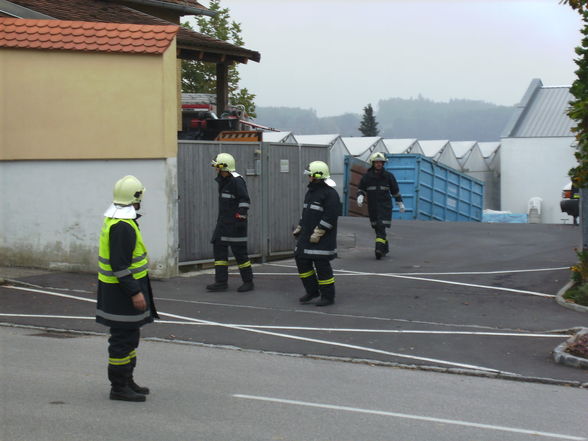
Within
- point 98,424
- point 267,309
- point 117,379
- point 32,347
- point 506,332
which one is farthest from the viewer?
point 267,309

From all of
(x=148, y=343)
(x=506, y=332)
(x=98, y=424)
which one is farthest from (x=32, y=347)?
(x=506, y=332)

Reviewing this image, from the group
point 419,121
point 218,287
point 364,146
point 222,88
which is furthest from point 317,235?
point 419,121

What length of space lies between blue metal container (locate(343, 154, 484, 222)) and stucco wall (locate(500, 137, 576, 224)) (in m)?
13.5

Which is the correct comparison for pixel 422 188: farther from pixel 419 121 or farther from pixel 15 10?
pixel 419 121

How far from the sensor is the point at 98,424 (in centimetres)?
627

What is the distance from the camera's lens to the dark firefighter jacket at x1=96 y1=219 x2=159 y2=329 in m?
6.91

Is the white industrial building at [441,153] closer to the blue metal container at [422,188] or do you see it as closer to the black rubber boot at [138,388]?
the blue metal container at [422,188]

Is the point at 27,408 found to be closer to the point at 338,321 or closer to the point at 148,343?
the point at 148,343

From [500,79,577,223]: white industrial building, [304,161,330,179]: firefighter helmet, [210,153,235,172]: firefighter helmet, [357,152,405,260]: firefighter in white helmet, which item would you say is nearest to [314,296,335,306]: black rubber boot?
[304,161,330,179]: firefighter helmet

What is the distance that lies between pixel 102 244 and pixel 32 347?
2.65m

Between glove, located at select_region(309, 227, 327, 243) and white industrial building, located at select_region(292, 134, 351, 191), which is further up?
white industrial building, located at select_region(292, 134, 351, 191)

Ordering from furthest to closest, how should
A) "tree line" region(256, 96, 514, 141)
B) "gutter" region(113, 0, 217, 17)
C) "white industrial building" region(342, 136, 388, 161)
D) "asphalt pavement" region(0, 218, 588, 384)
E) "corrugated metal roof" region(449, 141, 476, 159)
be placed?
"tree line" region(256, 96, 514, 141) → "corrugated metal roof" region(449, 141, 476, 159) → "white industrial building" region(342, 136, 388, 161) → "gutter" region(113, 0, 217, 17) → "asphalt pavement" region(0, 218, 588, 384)

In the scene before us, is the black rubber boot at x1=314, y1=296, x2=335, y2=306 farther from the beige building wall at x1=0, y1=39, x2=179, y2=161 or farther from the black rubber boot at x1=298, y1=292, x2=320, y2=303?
the beige building wall at x1=0, y1=39, x2=179, y2=161

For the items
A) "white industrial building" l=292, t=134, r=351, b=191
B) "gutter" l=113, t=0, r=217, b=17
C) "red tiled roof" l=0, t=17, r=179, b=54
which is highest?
"gutter" l=113, t=0, r=217, b=17
